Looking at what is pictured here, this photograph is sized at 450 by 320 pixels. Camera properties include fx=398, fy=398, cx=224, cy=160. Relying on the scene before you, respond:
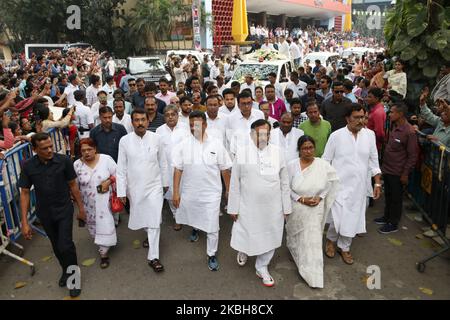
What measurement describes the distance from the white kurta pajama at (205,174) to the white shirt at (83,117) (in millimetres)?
3352

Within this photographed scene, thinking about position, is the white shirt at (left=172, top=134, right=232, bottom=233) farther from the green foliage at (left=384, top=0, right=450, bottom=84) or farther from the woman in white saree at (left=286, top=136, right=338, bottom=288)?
the green foliage at (left=384, top=0, right=450, bottom=84)

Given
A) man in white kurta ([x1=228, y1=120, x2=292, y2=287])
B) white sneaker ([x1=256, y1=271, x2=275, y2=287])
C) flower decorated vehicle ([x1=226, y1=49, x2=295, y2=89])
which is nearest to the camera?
man in white kurta ([x1=228, y1=120, x2=292, y2=287])

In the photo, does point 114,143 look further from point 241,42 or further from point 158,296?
point 241,42

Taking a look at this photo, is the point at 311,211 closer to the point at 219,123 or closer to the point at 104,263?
the point at 219,123

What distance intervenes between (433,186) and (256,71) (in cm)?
702

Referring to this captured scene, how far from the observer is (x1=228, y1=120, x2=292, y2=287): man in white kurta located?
3.90m

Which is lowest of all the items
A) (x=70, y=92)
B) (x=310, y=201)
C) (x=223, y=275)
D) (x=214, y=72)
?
(x=223, y=275)

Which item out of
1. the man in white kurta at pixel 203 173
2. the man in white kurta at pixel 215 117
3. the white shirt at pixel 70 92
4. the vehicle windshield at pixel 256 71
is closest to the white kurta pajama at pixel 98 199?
the man in white kurta at pixel 203 173

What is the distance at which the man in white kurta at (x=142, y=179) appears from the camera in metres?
4.39

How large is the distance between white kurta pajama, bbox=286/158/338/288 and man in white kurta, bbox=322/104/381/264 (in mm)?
328

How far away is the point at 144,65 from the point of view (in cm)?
1457

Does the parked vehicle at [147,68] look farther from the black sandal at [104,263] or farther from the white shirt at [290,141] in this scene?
the black sandal at [104,263]

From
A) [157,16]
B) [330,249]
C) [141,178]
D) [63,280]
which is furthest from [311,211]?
[157,16]
